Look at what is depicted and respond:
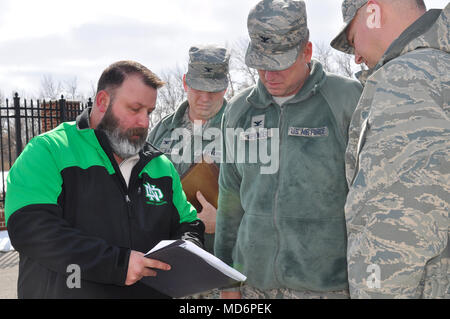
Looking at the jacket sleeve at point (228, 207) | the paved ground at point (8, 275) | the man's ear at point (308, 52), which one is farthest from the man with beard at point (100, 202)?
the paved ground at point (8, 275)

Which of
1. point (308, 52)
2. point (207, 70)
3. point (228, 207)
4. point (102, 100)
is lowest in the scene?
point (228, 207)

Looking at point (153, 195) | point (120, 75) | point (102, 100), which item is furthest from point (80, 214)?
point (120, 75)

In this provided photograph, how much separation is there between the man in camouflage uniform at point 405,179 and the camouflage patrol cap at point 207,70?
7.75 ft

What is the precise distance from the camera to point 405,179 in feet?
4.88

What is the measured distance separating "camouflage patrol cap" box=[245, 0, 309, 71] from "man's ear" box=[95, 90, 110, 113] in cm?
83

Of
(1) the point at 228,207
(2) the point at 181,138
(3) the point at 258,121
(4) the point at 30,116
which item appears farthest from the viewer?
(4) the point at 30,116

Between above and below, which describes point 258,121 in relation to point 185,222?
above

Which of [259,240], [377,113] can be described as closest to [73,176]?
[259,240]

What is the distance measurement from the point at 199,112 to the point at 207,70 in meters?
0.35

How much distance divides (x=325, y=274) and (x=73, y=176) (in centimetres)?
134

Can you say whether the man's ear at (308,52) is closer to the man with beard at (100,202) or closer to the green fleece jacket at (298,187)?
the green fleece jacket at (298,187)

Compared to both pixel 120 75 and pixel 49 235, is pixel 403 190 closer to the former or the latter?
pixel 49 235
